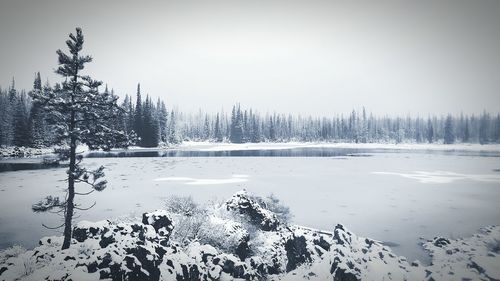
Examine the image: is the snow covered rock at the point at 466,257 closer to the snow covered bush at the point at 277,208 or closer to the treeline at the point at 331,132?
the snow covered bush at the point at 277,208

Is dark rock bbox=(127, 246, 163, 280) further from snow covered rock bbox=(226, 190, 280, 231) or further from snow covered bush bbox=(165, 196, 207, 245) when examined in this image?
snow covered rock bbox=(226, 190, 280, 231)

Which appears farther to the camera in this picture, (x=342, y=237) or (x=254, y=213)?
(x=254, y=213)

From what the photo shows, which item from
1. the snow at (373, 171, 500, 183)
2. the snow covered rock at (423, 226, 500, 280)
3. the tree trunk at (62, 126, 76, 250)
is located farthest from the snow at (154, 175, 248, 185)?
the snow at (373, 171, 500, 183)

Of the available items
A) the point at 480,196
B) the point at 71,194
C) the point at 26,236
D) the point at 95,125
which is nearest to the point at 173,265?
the point at 71,194

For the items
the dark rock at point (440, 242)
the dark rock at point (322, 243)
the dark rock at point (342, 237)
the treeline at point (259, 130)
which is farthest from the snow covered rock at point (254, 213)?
the treeline at point (259, 130)

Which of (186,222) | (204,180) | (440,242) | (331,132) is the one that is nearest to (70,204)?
(186,222)

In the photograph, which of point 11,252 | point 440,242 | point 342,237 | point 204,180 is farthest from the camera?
point 204,180

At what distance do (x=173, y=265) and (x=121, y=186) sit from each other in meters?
17.7

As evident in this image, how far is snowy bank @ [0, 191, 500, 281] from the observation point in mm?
8266

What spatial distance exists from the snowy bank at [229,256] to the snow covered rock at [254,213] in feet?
1.84

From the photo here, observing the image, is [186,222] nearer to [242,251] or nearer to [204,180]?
[242,251]

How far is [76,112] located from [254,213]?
9812mm

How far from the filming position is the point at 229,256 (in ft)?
36.0

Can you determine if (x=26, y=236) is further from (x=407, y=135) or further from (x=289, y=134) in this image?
(x=407, y=135)
